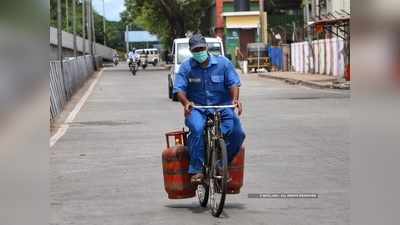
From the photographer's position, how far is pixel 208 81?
6781 mm

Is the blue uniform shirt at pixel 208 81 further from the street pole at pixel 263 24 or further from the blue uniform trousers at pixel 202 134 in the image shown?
the street pole at pixel 263 24

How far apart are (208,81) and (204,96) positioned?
13cm

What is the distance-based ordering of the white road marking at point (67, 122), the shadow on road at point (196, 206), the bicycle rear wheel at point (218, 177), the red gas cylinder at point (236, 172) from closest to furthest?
the bicycle rear wheel at point (218, 177)
the red gas cylinder at point (236, 172)
the shadow on road at point (196, 206)
the white road marking at point (67, 122)

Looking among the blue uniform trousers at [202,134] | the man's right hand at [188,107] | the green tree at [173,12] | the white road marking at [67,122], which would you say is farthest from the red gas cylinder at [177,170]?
the green tree at [173,12]

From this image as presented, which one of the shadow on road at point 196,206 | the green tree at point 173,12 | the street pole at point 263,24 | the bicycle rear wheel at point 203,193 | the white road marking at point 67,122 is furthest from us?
the green tree at point 173,12

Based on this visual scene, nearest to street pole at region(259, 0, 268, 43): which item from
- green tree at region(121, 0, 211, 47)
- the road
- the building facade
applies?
the building facade

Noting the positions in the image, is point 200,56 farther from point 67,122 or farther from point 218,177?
point 67,122

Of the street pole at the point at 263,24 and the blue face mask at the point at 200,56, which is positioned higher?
the street pole at the point at 263,24

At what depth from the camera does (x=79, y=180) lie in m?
9.67

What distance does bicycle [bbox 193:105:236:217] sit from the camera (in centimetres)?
654

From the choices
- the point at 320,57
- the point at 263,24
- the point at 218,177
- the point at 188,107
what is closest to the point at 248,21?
the point at 263,24

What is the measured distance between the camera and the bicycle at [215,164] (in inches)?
258

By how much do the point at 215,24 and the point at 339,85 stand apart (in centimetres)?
5298
